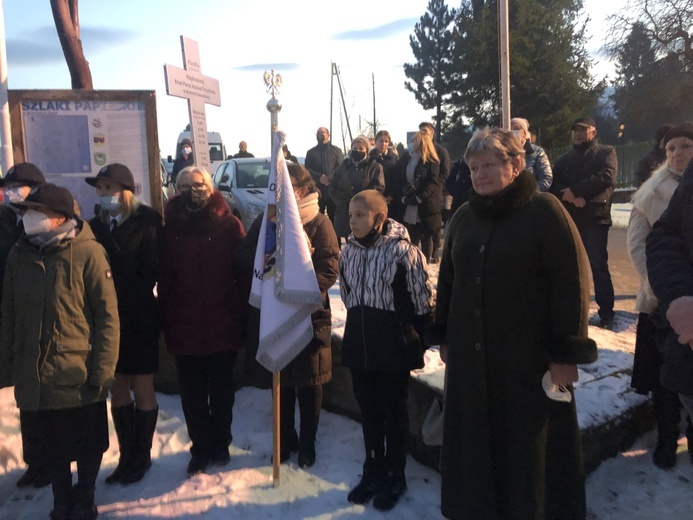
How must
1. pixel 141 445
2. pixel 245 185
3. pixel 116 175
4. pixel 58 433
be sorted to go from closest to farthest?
1. pixel 58 433
2. pixel 116 175
3. pixel 141 445
4. pixel 245 185

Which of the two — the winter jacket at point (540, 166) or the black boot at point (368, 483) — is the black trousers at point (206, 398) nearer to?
the black boot at point (368, 483)

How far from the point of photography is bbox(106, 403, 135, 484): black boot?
3930mm

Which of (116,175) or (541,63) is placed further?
(541,63)

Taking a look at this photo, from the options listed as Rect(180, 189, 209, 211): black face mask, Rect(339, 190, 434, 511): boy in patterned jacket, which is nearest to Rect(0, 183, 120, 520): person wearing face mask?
Rect(180, 189, 209, 211): black face mask

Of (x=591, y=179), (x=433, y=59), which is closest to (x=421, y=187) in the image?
(x=591, y=179)

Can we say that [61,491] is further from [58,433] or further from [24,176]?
[24,176]

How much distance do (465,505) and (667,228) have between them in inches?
58.9

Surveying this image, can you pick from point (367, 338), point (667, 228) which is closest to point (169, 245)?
point (367, 338)

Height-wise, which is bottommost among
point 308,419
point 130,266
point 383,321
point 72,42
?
point 308,419

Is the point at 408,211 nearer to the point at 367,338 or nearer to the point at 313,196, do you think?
the point at 313,196

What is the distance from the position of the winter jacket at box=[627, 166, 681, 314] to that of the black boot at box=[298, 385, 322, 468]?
2166 mm

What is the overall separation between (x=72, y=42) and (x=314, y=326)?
9704 mm

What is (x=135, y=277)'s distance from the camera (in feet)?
12.2

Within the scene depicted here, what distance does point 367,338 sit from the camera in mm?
3443
